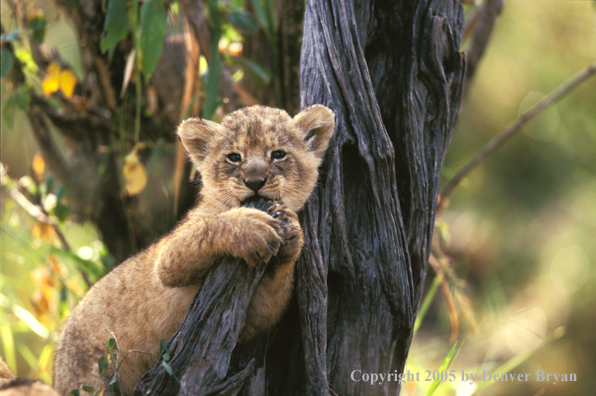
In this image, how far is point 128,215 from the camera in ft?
24.5

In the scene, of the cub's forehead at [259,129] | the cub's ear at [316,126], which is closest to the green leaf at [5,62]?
the cub's forehead at [259,129]

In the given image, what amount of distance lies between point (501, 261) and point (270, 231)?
12776 millimetres

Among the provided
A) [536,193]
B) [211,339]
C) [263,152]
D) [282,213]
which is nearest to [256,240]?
[282,213]

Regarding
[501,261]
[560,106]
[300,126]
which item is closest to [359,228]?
[300,126]

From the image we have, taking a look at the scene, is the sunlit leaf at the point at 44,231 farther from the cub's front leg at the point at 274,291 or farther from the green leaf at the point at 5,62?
the cub's front leg at the point at 274,291

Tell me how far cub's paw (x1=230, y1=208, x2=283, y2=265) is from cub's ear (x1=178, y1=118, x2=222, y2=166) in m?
1.27

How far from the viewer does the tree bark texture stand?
3.69 meters

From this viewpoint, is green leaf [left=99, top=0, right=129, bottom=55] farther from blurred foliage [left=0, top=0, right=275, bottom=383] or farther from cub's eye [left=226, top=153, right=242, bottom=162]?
cub's eye [left=226, top=153, right=242, bottom=162]

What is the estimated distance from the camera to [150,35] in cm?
515

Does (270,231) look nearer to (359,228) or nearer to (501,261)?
(359,228)

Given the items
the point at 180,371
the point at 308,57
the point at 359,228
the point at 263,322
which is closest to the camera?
the point at 180,371

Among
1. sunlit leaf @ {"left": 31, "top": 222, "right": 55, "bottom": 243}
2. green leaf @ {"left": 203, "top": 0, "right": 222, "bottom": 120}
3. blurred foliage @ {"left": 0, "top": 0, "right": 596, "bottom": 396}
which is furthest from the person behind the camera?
blurred foliage @ {"left": 0, "top": 0, "right": 596, "bottom": 396}

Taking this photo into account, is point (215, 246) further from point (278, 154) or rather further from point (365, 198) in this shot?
point (365, 198)

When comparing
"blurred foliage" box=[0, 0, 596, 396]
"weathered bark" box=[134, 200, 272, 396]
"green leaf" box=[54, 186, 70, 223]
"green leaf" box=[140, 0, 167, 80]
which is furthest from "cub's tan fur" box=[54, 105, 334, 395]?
"blurred foliage" box=[0, 0, 596, 396]
